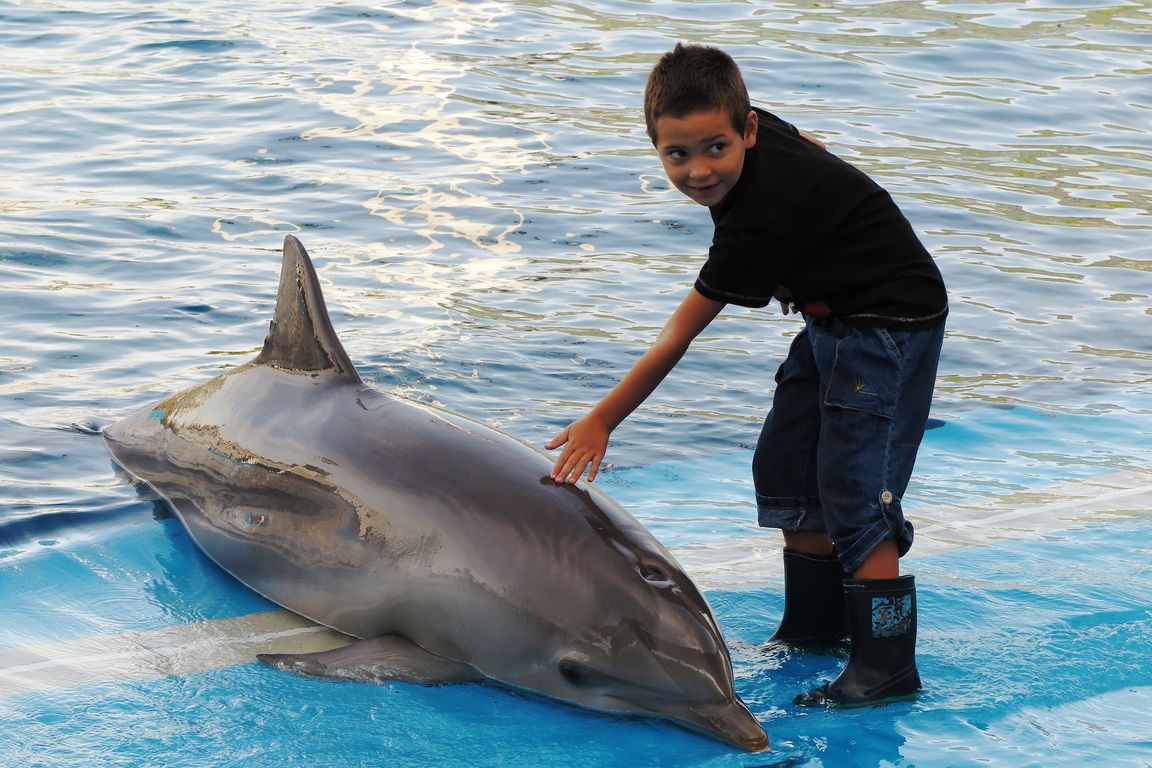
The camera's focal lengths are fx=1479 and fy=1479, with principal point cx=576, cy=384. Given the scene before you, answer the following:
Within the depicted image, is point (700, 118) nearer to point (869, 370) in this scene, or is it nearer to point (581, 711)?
point (869, 370)

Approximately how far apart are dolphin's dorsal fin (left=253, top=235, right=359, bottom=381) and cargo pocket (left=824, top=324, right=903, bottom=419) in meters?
1.93

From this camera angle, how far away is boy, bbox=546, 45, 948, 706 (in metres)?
4.39

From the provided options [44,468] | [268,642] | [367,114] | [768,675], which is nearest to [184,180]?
[367,114]

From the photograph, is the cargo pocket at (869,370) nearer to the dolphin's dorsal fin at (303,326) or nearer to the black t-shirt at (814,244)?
the black t-shirt at (814,244)

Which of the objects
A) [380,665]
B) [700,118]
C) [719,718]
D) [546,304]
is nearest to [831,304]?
[700,118]

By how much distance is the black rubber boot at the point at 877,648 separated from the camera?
4668 millimetres

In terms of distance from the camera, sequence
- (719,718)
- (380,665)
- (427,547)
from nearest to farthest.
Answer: (719,718) < (380,665) < (427,547)

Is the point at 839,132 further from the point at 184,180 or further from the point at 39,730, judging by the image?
the point at 39,730

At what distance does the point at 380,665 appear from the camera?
15.9ft

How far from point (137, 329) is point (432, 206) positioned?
3.89m

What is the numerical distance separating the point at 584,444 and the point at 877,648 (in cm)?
114

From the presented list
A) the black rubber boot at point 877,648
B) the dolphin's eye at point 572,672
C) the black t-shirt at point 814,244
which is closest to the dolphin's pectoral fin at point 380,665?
the dolphin's eye at point 572,672

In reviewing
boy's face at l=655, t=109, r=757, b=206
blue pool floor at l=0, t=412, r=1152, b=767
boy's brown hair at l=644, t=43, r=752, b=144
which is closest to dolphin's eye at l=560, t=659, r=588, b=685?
blue pool floor at l=0, t=412, r=1152, b=767

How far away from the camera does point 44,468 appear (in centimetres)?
715
